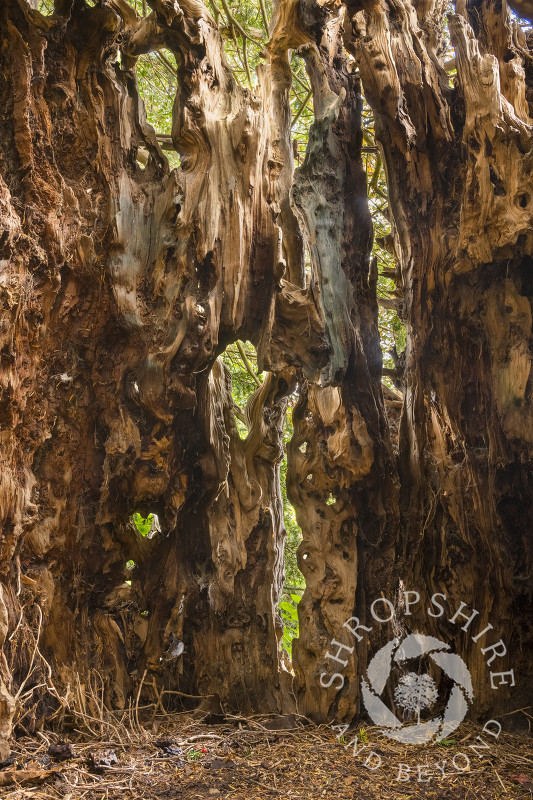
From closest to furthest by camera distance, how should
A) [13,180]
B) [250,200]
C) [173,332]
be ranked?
1. [13,180]
2. [173,332]
3. [250,200]

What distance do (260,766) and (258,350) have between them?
206 cm

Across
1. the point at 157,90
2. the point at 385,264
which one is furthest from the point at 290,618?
the point at 157,90

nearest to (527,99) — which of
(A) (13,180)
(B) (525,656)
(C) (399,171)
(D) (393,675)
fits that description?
(C) (399,171)

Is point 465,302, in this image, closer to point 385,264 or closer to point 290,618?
point 385,264

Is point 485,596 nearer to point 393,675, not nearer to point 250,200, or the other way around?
point 393,675

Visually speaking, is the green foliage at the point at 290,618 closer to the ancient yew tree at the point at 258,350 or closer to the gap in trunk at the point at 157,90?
the ancient yew tree at the point at 258,350

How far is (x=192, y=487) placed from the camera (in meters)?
3.58

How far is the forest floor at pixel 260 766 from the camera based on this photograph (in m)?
Answer: 2.39

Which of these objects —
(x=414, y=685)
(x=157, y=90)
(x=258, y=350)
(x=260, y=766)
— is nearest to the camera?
(x=260, y=766)

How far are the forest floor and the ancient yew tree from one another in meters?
0.29

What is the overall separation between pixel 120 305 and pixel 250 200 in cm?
97

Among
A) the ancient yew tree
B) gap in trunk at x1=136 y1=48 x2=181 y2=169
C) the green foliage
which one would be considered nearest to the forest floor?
the ancient yew tree

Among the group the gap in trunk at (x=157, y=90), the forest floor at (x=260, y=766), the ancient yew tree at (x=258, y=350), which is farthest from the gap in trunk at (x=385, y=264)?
the forest floor at (x=260, y=766)

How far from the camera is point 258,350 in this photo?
3420 mm
